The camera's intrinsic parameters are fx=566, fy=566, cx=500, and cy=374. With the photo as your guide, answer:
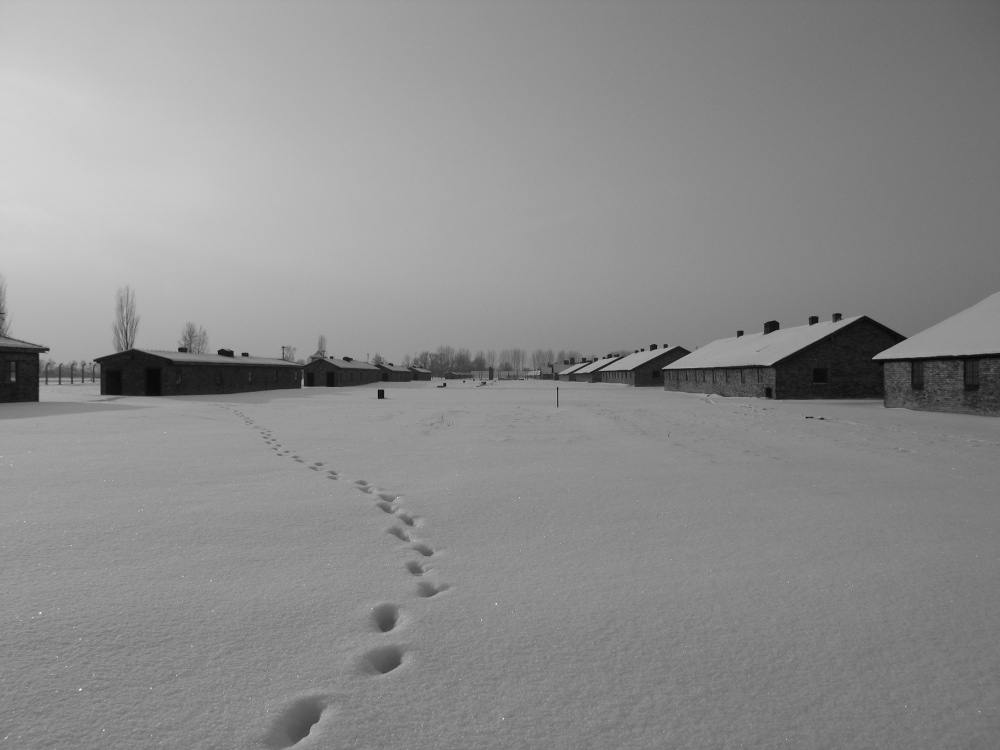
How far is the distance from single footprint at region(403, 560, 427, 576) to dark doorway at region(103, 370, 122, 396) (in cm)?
3732

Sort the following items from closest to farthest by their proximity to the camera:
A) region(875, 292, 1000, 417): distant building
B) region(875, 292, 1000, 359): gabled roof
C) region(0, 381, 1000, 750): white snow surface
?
region(0, 381, 1000, 750): white snow surface
region(875, 292, 1000, 417): distant building
region(875, 292, 1000, 359): gabled roof

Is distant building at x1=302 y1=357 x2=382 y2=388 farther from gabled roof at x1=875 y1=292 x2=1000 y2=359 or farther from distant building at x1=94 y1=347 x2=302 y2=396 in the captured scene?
gabled roof at x1=875 y1=292 x2=1000 y2=359

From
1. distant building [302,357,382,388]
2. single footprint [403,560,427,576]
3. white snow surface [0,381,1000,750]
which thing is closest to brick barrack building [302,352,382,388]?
distant building [302,357,382,388]

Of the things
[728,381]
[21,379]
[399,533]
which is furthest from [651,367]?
[399,533]

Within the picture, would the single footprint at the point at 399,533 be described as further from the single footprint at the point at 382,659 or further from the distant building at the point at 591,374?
the distant building at the point at 591,374

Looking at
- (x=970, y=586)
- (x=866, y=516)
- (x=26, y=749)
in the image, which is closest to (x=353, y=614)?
(x=26, y=749)

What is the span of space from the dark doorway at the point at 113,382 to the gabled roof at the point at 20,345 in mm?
8411

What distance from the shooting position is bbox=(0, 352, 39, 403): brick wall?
24.4 metres

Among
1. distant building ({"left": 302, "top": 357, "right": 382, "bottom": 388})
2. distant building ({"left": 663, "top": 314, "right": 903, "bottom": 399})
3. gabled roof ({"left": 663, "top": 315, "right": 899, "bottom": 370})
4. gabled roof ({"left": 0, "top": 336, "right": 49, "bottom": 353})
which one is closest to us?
gabled roof ({"left": 0, "top": 336, "right": 49, "bottom": 353})

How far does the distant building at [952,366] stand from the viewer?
20453 millimetres

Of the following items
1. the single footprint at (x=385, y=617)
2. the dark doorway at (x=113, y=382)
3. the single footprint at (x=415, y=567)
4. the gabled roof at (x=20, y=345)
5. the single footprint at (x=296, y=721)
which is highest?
the gabled roof at (x=20, y=345)

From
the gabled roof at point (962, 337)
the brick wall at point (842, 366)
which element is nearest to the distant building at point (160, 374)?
the brick wall at point (842, 366)

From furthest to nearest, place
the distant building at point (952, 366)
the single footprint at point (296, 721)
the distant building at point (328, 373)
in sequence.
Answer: the distant building at point (328, 373), the distant building at point (952, 366), the single footprint at point (296, 721)

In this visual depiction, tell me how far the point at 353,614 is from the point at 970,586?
13.9ft
